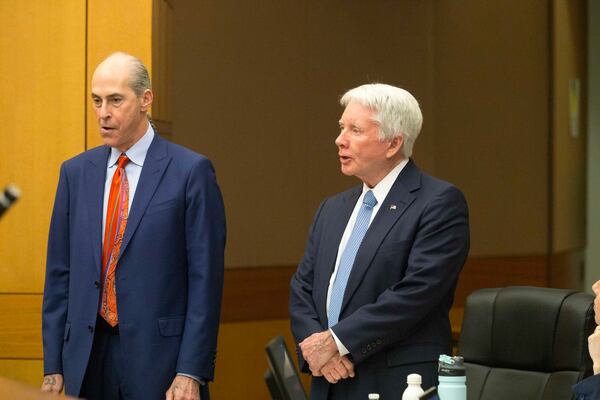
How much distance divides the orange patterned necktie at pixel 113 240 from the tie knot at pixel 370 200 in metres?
0.82

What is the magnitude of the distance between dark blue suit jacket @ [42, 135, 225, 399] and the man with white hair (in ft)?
1.11

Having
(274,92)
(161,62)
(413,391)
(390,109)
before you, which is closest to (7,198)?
(413,391)

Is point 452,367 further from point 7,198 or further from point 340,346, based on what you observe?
point 7,198

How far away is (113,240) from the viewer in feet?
11.7

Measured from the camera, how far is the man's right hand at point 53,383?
11.7 ft

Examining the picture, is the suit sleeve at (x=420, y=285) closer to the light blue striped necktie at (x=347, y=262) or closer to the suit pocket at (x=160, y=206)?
the light blue striped necktie at (x=347, y=262)

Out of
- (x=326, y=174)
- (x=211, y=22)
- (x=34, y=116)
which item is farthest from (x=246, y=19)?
(x=34, y=116)

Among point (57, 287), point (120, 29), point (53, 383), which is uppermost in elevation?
point (120, 29)

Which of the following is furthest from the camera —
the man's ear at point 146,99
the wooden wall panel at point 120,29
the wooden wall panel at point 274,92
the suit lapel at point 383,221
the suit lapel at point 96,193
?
the wooden wall panel at point 274,92

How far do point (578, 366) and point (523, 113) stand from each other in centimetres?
510

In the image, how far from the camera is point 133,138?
12.0 feet

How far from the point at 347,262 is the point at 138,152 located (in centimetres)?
84

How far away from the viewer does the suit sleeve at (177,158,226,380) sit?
3.49m

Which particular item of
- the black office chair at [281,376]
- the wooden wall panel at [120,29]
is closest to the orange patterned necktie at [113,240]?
the wooden wall panel at [120,29]
